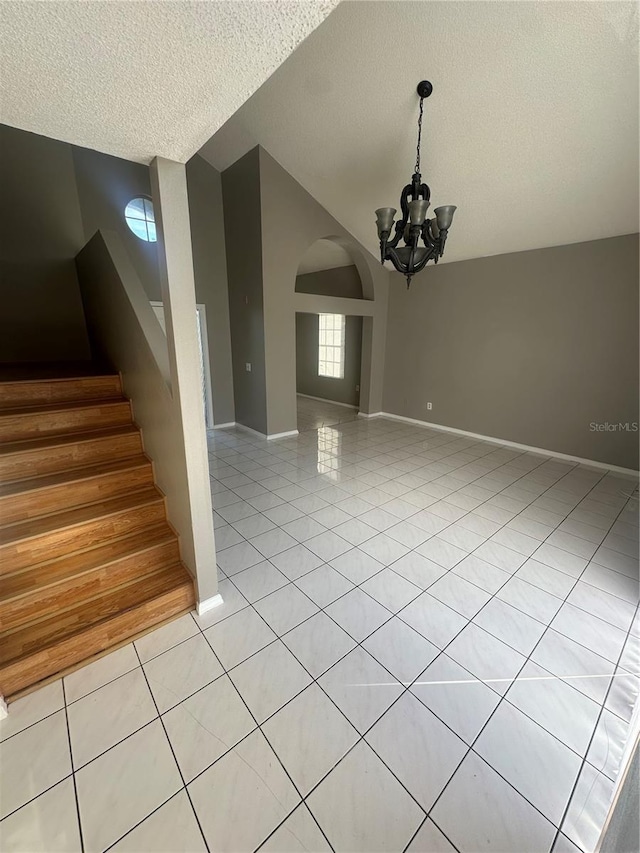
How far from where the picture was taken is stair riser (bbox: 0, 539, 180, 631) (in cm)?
160

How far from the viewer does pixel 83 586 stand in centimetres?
178

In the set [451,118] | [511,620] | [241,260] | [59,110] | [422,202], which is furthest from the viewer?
[241,260]

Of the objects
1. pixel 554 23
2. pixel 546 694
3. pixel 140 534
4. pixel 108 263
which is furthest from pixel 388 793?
pixel 554 23

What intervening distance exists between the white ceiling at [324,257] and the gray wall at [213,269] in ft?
4.74

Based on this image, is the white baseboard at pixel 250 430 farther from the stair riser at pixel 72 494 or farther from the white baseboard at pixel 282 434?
the stair riser at pixel 72 494

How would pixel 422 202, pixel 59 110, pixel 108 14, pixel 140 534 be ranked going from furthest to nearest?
pixel 422 202
pixel 140 534
pixel 59 110
pixel 108 14

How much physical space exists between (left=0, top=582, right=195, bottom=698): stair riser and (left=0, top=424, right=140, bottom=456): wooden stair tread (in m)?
1.12

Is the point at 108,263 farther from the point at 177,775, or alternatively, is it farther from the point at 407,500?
the point at 407,500

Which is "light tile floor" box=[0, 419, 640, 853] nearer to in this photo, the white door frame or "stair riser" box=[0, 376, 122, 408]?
"stair riser" box=[0, 376, 122, 408]

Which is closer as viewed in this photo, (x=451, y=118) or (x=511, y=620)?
(x=511, y=620)

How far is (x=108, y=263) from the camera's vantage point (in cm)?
248

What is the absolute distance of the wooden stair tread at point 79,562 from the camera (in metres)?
1.65

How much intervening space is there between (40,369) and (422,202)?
355cm

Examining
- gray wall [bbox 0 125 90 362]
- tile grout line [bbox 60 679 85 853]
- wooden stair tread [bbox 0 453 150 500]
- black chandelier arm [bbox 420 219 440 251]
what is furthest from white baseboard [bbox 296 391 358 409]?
tile grout line [bbox 60 679 85 853]
